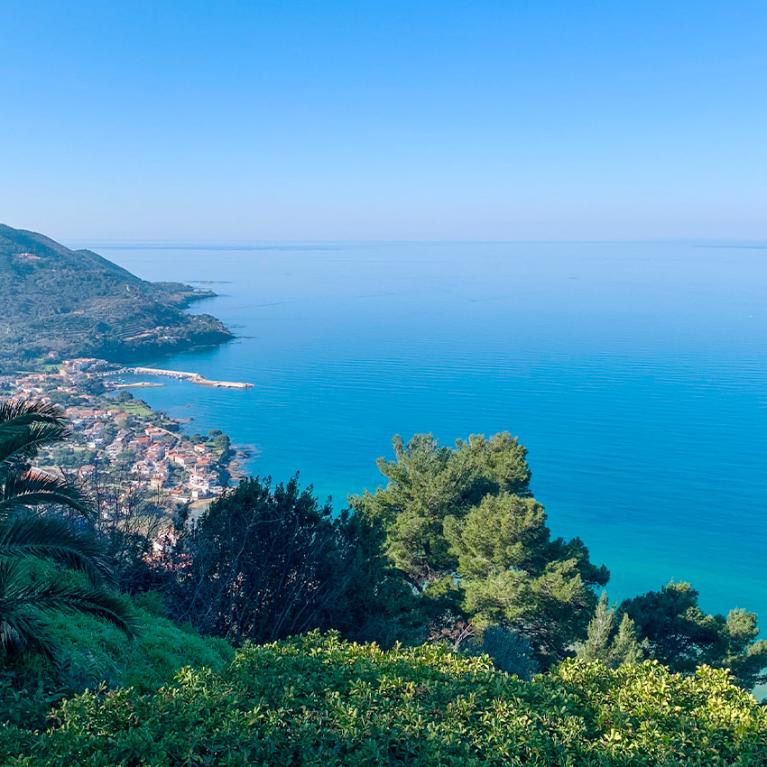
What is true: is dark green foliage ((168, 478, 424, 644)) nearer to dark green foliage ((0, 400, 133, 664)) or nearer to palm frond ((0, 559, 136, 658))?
dark green foliage ((0, 400, 133, 664))

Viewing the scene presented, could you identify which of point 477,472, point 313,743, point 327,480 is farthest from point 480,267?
point 313,743

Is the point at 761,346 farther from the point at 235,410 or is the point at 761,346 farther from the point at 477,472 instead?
the point at 477,472

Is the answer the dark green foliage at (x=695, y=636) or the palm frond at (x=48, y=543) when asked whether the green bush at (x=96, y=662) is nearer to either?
the palm frond at (x=48, y=543)

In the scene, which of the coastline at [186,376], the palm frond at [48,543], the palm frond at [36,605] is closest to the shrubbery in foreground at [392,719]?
the palm frond at [36,605]

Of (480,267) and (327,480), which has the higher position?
(480,267)

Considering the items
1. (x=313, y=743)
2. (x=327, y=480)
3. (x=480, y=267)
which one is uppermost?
(x=480, y=267)

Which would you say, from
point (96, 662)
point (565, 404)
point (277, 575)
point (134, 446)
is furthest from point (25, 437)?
point (565, 404)

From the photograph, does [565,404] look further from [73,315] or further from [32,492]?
[73,315]
